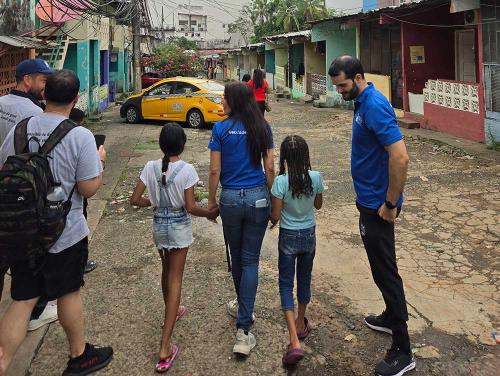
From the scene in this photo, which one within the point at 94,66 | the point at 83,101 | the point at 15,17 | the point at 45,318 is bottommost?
the point at 45,318

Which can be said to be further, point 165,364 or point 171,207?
point 171,207

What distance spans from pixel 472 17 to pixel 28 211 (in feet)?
37.4

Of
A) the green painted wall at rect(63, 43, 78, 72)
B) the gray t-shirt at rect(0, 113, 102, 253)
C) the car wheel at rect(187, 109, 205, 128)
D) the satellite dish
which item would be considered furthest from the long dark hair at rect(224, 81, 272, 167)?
the green painted wall at rect(63, 43, 78, 72)

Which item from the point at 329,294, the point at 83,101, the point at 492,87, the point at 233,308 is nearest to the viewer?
the point at 233,308

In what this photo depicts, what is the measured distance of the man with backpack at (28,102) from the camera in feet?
11.6

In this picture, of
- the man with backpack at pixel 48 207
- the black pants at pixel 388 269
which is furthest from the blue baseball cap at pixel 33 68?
the black pants at pixel 388 269

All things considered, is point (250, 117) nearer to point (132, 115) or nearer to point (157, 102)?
point (157, 102)

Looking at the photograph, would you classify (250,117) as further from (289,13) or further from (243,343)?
(289,13)

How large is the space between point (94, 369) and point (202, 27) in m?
75.3

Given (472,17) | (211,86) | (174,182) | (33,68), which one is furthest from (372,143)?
(211,86)

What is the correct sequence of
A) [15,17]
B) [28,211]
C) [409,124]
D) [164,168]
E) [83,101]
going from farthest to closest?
[83,101], [409,124], [15,17], [164,168], [28,211]

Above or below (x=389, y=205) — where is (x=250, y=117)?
above

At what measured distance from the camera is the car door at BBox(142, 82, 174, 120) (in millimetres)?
14453

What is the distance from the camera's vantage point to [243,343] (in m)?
3.14
